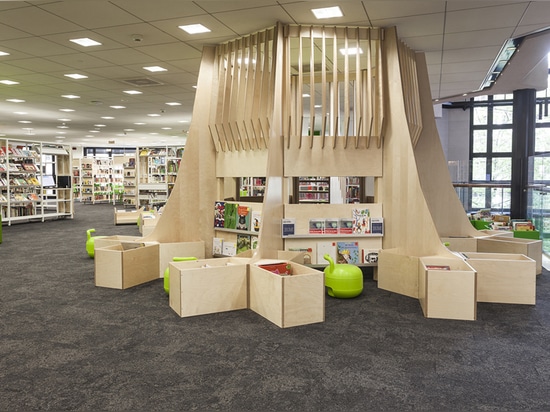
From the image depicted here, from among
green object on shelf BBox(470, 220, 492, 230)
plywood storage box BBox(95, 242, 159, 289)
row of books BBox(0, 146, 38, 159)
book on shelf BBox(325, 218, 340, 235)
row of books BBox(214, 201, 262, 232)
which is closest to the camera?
plywood storage box BBox(95, 242, 159, 289)

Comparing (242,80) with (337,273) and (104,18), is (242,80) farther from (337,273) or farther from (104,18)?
(337,273)

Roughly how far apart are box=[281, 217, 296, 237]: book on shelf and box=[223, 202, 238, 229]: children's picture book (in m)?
0.85

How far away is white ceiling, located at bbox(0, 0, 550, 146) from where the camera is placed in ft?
17.0

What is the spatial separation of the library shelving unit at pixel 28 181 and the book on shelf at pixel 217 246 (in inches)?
345

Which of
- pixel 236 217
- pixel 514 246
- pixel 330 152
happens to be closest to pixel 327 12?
pixel 330 152

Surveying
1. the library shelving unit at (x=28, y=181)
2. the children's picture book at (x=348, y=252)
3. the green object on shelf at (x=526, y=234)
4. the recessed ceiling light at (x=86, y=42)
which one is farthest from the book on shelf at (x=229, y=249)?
the library shelving unit at (x=28, y=181)

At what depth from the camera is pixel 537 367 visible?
10.6 feet

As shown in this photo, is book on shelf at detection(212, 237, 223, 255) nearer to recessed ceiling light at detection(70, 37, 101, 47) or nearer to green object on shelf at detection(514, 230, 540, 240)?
recessed ceiling light at detection(70, 37, 101, 47)

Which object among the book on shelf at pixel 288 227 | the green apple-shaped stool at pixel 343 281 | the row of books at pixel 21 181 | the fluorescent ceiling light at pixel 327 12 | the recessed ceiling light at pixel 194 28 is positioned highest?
the recessed ceiling light at pixel 194 28

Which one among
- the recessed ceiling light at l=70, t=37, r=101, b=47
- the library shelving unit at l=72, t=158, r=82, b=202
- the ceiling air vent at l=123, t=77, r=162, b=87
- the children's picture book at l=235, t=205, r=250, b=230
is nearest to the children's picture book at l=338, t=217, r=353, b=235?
the children's picture book at l=235, t=205, r=250, b=230

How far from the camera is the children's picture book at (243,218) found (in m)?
6.12

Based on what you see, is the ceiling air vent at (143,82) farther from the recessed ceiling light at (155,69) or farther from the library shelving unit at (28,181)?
the library shelving unit at (28,181)

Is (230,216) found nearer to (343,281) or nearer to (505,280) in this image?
(343,281)

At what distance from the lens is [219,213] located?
656cm
